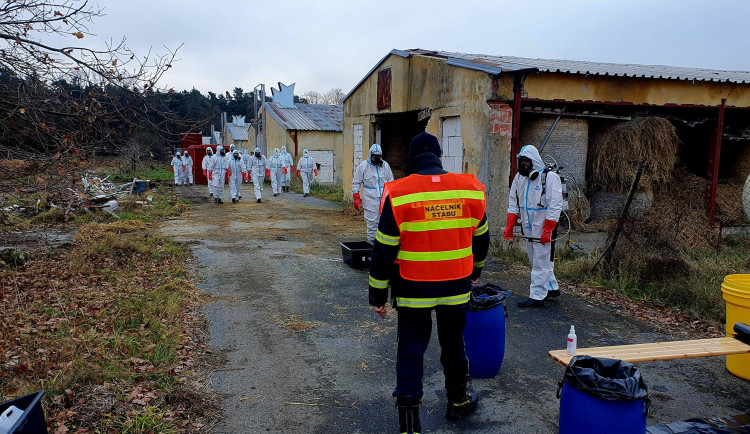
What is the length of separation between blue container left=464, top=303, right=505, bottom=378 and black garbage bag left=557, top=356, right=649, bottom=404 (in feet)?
3.75

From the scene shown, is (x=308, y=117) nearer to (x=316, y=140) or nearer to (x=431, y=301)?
(x=316, y=140)

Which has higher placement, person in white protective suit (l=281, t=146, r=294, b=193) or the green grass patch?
person in white protective suit (l=281, t=146, r=294, b=193)

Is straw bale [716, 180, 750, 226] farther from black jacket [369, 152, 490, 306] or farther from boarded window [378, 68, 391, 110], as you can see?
black jacket [369, 152, 490, 306]

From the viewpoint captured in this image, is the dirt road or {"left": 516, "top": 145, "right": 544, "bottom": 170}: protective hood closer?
the dirt road

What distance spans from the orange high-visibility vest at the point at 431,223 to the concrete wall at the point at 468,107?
22.9 ft

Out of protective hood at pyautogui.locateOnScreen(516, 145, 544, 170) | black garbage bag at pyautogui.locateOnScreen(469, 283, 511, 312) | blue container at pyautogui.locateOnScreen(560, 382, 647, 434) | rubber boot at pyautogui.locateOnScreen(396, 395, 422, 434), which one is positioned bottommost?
rubber boot at pyautogui.locateOnScreen(396, 395, 422, 434)

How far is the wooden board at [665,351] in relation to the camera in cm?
375

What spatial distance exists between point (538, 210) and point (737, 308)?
8.41 feet

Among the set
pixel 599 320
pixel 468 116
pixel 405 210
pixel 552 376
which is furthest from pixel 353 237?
pixel 405 210

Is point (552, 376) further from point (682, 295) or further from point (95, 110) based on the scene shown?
point (95, 110)

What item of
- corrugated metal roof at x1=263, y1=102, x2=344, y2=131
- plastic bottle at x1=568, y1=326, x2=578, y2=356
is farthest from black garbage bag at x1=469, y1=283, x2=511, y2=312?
corrugated metal roof at x1=263, y1=102, x2=344, y2=131

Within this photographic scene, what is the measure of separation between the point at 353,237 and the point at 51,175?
22.7 feet

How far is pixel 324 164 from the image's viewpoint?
2914cm

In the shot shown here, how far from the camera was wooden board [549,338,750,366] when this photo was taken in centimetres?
375
